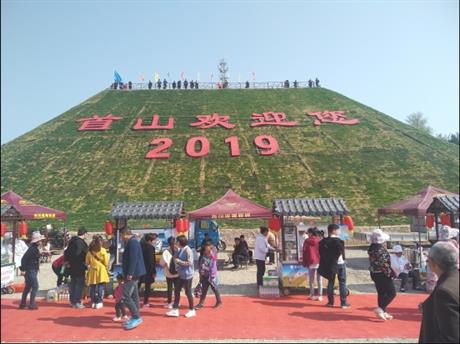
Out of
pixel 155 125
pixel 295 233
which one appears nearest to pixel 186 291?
pixel 295 233

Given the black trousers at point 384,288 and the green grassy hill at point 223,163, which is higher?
the green grassy hill at point 223,163

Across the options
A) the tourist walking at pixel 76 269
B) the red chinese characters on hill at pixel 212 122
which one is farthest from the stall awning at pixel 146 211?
the red chinese characters on hill at pixel 212 122

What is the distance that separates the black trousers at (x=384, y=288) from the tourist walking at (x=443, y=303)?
4.84m

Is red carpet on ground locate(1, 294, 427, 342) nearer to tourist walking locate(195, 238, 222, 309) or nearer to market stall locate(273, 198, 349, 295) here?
tourist walking locate(195, 238, 222, 309)

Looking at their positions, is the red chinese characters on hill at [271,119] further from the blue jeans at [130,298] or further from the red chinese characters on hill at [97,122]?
the blue jeans at [130,298]

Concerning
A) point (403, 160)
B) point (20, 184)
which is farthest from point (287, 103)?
point (20, 184)

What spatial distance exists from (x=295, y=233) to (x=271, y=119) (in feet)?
100

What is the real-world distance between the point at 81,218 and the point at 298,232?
19.4 meters

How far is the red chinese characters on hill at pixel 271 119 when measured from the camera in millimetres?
40000

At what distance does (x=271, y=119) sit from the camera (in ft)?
136

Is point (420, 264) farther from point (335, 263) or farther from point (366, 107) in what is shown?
point (366, 107)

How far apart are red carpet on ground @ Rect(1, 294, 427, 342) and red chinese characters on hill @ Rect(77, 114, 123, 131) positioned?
108 ft

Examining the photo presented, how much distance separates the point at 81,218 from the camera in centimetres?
2633

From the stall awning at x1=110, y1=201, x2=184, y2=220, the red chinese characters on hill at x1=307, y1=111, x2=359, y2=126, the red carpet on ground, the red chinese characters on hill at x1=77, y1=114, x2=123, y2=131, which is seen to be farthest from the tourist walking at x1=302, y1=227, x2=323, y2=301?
the red chinese characters on hill at x1=77, y1=114, x2=123, y2=131
